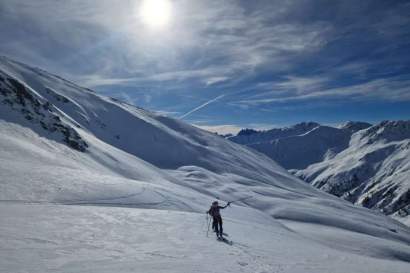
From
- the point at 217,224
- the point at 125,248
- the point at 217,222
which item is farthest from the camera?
the point at 217,222

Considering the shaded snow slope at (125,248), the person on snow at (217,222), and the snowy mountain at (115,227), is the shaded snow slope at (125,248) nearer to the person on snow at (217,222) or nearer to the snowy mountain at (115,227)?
the snowy mountain at (115,227)

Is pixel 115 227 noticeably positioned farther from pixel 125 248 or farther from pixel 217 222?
pixel 217 222

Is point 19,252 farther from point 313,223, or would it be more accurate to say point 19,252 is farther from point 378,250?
point 313,223

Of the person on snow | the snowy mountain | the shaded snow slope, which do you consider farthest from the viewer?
the person on snow

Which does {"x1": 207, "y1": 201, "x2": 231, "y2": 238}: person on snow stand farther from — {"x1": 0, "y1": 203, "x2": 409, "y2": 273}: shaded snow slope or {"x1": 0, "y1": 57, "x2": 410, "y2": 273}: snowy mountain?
{"x1": 0, "y1": 57, "x2": 410, "y2": 273}: snowy mountain

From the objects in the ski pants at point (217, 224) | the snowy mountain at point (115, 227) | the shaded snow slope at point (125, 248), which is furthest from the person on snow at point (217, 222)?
the snowy mountain at point (115, 227)

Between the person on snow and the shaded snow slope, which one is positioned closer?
the shaded snow slope

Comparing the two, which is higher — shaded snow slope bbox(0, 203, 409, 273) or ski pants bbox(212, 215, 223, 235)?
ski pants bbox(212, 215, 223, 235)

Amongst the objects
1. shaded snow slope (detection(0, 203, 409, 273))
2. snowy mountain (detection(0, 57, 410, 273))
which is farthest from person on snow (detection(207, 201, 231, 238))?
snowy mountain (detection(0, 57, 410, 273))

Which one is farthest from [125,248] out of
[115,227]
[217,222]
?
[217,222]

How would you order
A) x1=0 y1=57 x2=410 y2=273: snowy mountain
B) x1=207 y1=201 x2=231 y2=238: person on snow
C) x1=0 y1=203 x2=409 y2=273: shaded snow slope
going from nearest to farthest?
x1=0 y1=203 x2=409 y2=273: shaded snow slope
x1=0 y1=57 x2=410 y2=273: snowy mountain
x1=207 y1=201 x2=231 y2=238: person on snow

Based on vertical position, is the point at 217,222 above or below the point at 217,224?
above

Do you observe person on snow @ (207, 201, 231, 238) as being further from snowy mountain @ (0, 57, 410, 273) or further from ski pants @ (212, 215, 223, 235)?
snowy mountain @ (0, 57, 410, 273)

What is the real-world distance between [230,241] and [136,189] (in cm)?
2152
